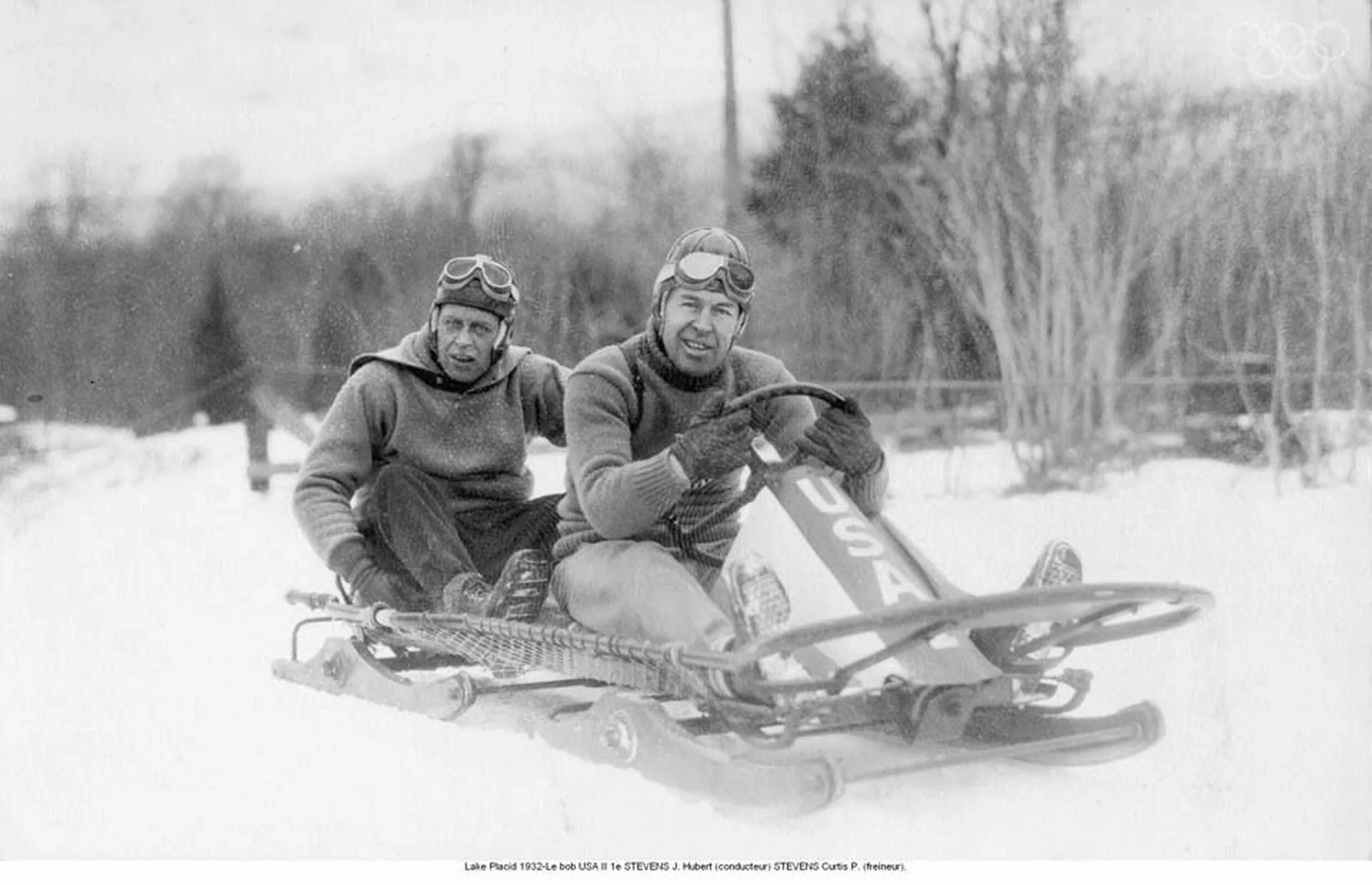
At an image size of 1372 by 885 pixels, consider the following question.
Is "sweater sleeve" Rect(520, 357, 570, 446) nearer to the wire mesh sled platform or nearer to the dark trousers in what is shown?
the dark trousers

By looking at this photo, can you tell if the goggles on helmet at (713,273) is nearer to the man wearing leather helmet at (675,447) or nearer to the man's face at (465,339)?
the man wearing leather helmet at (675,447)

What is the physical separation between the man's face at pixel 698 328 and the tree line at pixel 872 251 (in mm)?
1126

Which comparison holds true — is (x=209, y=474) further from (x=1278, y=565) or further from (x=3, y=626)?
(x=1278, y=565)

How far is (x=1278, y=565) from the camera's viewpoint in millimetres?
3846

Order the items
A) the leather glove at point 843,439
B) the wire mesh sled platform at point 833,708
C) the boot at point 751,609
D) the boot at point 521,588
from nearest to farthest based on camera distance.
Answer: the wire mesh sled platform at point 833,708 → the boot at point 751,609 → the leather glove at point 843,439 → the boot at point 521,588

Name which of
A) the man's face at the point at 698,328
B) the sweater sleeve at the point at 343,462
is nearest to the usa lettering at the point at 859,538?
the man's face at the point at 698,328

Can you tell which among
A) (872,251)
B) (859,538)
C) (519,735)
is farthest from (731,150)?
(519,735)

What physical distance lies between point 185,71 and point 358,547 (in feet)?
4.82

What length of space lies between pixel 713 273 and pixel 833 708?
110 cm

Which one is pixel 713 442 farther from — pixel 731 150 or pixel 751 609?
pixel 731 150

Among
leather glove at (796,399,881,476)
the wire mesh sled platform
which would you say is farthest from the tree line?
the wire mesh sled platform

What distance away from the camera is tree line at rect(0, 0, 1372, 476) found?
4.40m

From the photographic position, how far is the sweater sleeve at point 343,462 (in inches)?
158

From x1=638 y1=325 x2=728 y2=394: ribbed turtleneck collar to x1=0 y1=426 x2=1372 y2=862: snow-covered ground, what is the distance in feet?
3.10
